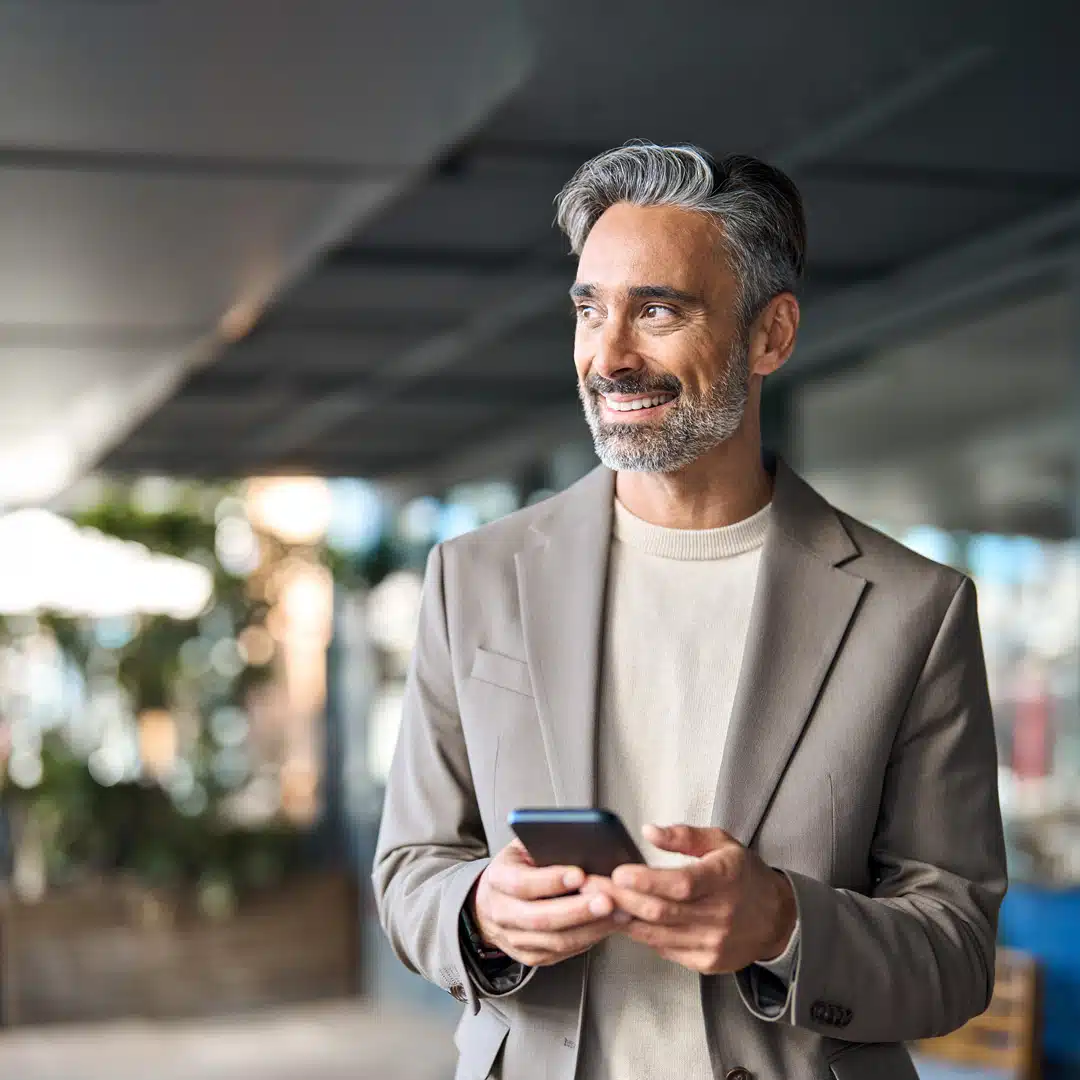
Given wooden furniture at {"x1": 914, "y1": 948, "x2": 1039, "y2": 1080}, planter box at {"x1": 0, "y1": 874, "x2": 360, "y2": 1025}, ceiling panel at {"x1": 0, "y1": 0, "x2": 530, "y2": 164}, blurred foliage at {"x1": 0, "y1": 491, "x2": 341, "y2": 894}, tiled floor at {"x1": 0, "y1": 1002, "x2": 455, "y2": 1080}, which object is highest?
ceiling panel at {"x1": 0, "y1": 0, "x2": 530, "y2": 164}

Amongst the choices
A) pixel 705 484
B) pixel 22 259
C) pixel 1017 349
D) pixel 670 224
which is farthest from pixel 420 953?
pixel 1017 349

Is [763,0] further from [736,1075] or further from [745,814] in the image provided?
[736,1075]

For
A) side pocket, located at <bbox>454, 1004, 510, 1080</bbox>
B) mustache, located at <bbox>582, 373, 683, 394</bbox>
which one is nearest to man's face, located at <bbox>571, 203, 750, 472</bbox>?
mustache, located at <bbox>582, 373, 683, 394</bbox>

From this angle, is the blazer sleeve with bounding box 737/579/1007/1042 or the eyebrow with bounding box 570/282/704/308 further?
the eyebrow with bounding box 570/282/704/308

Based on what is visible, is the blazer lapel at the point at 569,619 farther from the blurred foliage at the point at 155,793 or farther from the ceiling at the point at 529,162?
the blurred foliage at the point at 155,793

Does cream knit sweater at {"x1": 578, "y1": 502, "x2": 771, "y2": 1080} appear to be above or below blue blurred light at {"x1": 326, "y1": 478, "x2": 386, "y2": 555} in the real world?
below

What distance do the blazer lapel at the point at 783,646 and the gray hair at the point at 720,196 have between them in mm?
236

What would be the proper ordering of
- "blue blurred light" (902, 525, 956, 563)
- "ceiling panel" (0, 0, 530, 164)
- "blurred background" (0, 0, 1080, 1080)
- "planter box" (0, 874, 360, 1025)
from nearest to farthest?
"ceiling panel" (0, 0, 530, 164), "blurred background" (0, 0, 1080, 1080), "blue blurred light" (902, 525, 956, 563), "planter box" (0, 874, 360, 1025)

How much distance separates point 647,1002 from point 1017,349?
335cm

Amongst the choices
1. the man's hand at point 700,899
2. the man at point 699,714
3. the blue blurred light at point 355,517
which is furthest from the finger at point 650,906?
the blue blurred light at point 355,517

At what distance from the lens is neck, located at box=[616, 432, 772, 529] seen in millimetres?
1761

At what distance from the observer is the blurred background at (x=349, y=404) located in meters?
2.99

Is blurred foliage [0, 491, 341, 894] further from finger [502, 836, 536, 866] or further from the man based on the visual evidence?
finger [502, 836, 536, 866]

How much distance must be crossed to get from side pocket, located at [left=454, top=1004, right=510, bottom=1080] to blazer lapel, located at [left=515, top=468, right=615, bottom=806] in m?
0.26
